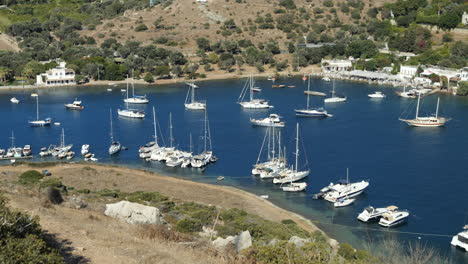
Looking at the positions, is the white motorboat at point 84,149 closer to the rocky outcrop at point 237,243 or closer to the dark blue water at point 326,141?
the dark blue water at point 326,141

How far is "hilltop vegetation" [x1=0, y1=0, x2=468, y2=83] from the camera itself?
85.6 metres

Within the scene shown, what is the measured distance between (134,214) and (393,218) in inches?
630

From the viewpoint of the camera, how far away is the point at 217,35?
10000cm

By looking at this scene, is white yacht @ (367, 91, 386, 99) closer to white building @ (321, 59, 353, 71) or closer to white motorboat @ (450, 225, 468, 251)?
white building @ (321, 59, 353, 71)

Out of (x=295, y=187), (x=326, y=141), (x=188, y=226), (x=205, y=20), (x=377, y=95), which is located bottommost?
(x=295, y=187)

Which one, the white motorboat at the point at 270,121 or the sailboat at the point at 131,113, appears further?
the sailboat at the point at 131,113

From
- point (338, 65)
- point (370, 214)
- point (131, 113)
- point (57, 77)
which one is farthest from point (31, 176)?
point (338, 65)

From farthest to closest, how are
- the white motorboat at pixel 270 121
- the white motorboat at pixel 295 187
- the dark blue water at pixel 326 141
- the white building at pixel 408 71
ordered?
the white building at pixel 408 71 → the white motorboat at pixel 270 121 → the white motorboat at pixel 295 187 → the dark blue water at pixel 326 141

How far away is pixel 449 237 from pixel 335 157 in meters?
15.3

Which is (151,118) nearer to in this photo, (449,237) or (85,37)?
(449,237)

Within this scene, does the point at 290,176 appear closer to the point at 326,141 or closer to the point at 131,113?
the point at 326,141

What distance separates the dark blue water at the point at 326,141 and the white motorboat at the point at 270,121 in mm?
904

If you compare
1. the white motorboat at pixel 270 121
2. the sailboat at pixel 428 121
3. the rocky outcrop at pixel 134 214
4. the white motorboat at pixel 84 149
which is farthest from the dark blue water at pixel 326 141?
the rocky outcrop at pixel 134 214

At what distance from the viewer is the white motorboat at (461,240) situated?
29.0 m
